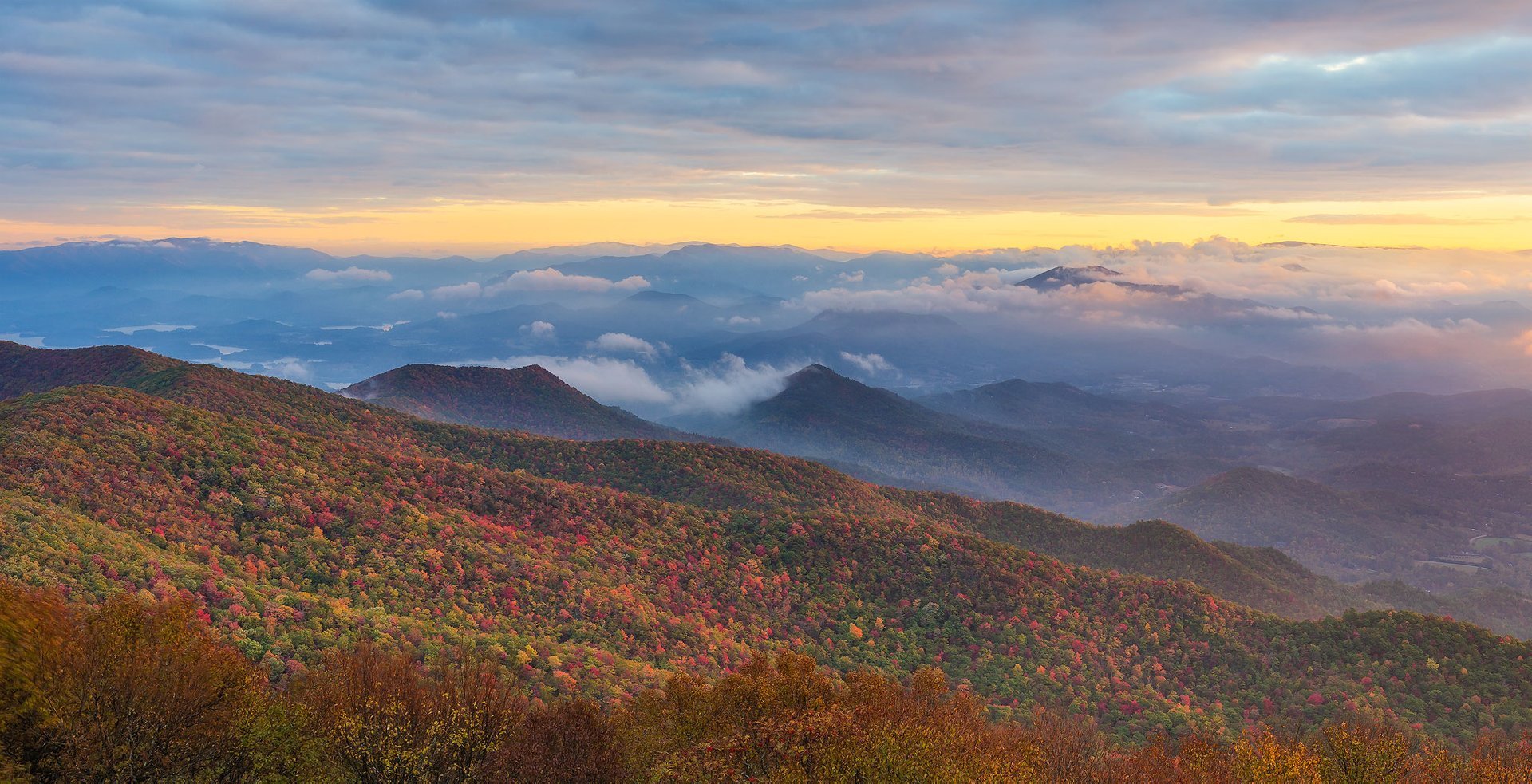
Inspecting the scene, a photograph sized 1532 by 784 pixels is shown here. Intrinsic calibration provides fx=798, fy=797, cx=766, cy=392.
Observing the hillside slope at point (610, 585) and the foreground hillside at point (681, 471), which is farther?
the foreground hillside at point (681, 471)

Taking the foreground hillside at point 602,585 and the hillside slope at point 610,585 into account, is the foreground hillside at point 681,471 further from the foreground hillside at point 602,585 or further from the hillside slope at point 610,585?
the hillside slope at point 610,585

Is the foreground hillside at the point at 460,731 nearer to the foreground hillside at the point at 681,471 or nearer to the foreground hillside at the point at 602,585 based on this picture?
the foreground hillside at the point at 602,585

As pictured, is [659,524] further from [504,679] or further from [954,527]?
[954,527]

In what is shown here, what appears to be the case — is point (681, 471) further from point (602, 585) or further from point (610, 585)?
point (602, 585)

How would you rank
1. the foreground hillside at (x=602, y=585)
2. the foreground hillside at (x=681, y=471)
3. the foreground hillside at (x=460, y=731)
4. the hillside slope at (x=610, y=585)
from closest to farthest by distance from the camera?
1. the foreground hillside at (x=460, y=731)
2. the foreground hillside at (x=602, y=585)
3. the hillside slope at (x=610, y=585)
4. the foreground hillside at (x=681, y=471)

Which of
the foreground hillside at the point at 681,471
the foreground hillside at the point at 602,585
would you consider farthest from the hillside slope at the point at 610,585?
the foreground hillside at the point at 681,471

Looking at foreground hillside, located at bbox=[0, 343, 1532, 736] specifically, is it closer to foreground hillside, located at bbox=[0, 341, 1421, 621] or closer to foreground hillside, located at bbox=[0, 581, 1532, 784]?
foreground hillside, located at bbox=[0, 341, 1421, 621]

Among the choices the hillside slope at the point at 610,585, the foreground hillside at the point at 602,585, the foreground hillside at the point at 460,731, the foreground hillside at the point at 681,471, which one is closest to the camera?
the foreground hillside at the point at 460,731

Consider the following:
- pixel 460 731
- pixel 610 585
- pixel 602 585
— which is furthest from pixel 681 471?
pixel 460 731

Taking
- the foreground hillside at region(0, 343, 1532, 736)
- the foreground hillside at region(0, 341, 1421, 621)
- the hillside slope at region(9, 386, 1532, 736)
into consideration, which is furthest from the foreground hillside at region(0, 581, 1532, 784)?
the foreground hillside at region(0, 341, 1421, 621)

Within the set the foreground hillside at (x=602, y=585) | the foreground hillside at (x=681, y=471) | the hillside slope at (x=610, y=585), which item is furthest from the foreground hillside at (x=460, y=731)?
the foreground hillside at (x=681, y=471)
